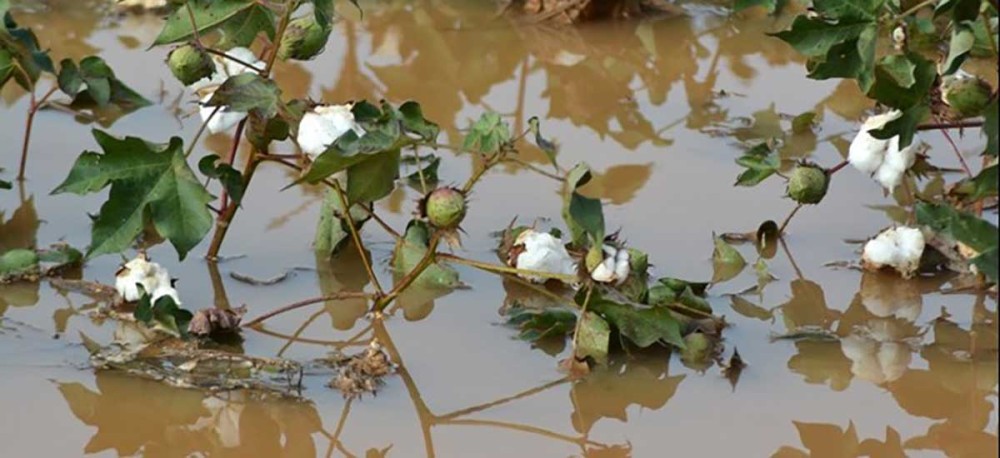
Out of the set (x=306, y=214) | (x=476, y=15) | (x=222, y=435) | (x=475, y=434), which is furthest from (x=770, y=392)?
(x=476, y=15)

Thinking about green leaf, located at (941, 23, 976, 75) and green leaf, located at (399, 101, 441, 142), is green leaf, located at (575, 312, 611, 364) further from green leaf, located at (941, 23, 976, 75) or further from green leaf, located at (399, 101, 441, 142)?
green leaf, located at (941, 23, 976, 75)

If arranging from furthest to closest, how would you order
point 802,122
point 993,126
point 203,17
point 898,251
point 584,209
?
1. point 802,122
2. point 898,251
3. point 203,17
4. point 584,209
5. point 993,126

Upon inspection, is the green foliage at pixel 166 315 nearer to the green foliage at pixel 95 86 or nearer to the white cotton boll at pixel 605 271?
the white cotton boll at pixel 605 271

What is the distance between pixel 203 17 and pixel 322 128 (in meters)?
0.23

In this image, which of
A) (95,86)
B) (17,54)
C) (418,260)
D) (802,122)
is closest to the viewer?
(418,260)

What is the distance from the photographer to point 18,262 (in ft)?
7.26

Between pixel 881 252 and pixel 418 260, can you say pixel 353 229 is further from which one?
pixel 881 252

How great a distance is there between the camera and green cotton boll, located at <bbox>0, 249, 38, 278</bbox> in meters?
2.20

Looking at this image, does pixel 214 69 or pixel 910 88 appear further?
pixel 214 69

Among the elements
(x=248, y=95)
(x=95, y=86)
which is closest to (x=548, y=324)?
(x=248, y=95)

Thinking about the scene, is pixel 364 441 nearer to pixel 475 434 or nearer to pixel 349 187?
pixel 475 434

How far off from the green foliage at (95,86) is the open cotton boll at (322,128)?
2.55 feet

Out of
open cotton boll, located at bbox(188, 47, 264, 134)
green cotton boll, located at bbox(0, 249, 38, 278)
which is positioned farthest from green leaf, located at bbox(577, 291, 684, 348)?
green cotton boll, located at bbox(0, 249, 38, 278)

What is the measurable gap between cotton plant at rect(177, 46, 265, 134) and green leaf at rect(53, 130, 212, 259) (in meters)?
0.08
